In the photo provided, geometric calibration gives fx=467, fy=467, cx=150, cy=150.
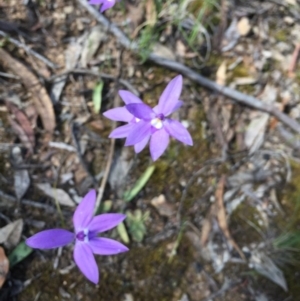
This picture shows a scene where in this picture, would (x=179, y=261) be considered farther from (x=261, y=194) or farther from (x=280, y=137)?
(x=280, y=137)

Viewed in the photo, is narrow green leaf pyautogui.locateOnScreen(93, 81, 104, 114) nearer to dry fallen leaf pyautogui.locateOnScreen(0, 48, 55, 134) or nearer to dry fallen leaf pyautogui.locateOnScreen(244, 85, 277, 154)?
dry fallen leaf pyautogui.locateOnScreen(0, 48, 55, 134)

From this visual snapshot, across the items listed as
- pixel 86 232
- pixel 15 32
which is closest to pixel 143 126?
pixel 86 232

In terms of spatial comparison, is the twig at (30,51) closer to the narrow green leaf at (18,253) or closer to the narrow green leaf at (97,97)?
the narrow green leaf at (97,97)

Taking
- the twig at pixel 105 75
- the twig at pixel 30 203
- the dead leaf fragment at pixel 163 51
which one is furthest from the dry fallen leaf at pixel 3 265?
the dead leaf fragment at pixel 163 51

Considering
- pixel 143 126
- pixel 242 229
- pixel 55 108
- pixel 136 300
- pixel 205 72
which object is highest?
pixel 143 126

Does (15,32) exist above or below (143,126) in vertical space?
below
